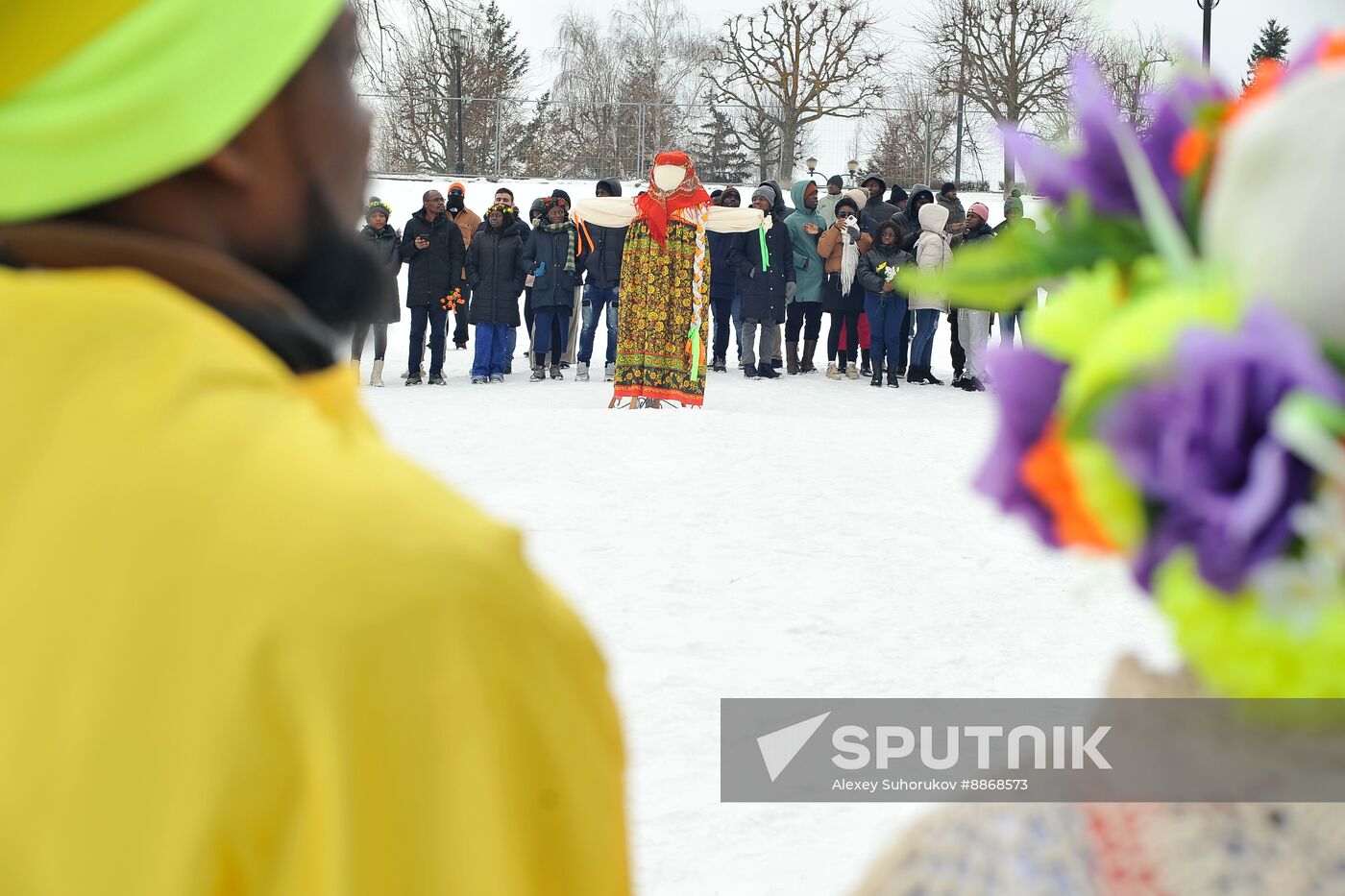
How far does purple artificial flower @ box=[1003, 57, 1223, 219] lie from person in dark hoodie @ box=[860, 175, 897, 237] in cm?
1256

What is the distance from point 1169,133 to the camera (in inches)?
33.4

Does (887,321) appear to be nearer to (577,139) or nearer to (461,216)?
(461,216)

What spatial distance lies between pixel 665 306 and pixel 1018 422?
31.1 ft

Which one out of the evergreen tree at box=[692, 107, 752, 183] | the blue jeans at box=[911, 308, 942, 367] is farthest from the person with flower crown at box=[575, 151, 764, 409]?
the evergreen tree at box=[692, 107, 752, 183]

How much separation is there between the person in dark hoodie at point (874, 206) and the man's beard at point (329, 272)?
12.4m

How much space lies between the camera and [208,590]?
2.72 feet

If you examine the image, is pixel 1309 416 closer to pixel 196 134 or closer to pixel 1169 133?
pixel 1169 133

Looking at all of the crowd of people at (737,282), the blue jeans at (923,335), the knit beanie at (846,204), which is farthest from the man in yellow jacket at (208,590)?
the knit beanie at (846,204)

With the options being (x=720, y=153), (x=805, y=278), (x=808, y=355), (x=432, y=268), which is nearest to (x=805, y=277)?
(x=805, y=278)

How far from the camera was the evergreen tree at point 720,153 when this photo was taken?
112ft

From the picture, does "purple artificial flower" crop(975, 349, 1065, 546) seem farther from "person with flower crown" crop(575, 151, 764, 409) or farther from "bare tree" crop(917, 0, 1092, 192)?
"bare tree" crop(917, 0, 1092, 192)

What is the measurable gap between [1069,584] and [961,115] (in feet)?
90.7

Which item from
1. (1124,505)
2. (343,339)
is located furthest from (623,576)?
(1124,505)

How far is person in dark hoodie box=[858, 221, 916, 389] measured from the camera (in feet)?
40.9
